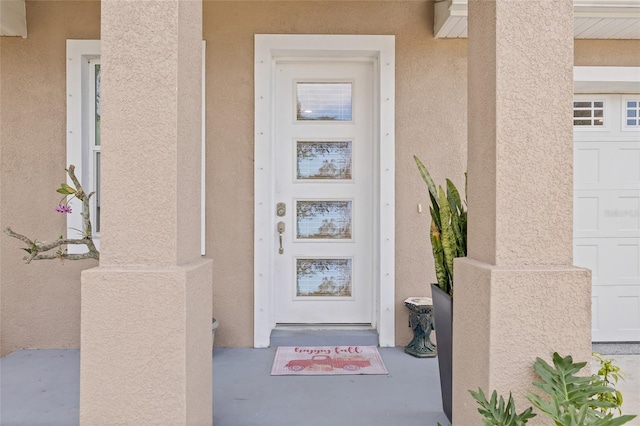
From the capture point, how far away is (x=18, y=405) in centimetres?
234

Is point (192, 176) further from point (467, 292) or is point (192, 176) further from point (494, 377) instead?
point (494, 377)

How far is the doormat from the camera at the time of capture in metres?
2.78

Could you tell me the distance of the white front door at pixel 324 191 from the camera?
3455 mm

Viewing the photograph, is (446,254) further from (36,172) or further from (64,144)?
(36,172)

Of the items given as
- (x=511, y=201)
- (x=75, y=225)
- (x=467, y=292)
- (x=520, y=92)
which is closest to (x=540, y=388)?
(x=467, y=292)

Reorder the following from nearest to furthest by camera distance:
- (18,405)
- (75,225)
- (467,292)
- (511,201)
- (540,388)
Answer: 1. (540,388)
2. (511,201)
3. (467,292)
4. (18,405)
5. (75,225)

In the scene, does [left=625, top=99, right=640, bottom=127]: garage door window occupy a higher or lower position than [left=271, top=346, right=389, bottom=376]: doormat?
higher

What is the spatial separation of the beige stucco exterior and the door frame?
0.23ft

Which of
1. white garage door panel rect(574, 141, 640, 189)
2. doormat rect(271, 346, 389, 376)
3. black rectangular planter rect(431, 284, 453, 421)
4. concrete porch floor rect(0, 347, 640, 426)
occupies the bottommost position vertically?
concrete porch floor rect(0, 347, 640, 426)

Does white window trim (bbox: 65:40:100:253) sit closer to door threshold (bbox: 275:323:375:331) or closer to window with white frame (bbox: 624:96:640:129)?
door threshold (bbox: 275:323:375:331)

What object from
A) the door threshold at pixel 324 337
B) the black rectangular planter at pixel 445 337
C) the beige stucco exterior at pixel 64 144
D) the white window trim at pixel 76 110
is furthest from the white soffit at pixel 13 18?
the black rectangular planter at pixel 445 337

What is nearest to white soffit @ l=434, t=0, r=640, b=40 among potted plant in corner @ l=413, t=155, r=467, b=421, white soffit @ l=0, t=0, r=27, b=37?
potted plant in corner @ l=413, t=155, r=467, b=421

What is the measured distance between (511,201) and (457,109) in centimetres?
200

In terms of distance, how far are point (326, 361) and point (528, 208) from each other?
1897mm
